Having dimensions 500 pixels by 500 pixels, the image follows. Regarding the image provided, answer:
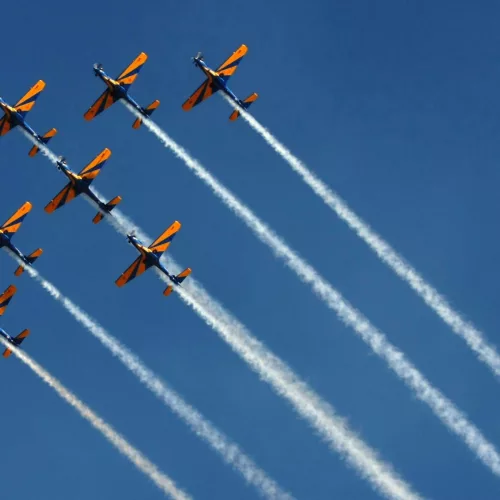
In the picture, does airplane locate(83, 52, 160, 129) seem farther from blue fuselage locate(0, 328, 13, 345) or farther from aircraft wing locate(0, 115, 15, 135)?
blue fuselage locate(0, 328, 13, 345)

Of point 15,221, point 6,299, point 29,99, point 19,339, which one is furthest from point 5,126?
point 19,339

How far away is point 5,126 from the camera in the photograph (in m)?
107

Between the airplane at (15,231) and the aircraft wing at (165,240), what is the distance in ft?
35.5

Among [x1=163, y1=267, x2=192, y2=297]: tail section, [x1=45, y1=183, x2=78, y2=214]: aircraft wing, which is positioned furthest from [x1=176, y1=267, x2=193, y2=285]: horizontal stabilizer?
[x1=45, y1=183, x2=78, y2=214]: aircraft wing

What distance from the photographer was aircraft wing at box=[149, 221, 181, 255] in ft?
333

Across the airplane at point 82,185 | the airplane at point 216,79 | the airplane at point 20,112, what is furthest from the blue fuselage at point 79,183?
the airplane at point 216,79

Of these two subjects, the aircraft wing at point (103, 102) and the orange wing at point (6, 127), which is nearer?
the aircraft wing at point (103, 102)

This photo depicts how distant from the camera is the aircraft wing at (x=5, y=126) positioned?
10656 cm

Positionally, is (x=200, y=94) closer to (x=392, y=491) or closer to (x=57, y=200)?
(x=57, y=200)

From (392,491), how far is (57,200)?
38113mm

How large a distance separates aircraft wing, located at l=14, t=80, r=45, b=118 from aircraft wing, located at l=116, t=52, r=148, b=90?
25.6ft

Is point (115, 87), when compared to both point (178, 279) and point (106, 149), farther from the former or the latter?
point (178, 279)

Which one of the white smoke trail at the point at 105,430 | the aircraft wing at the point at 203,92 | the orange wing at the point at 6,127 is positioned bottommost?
the white smoke trail at the point at 105,430

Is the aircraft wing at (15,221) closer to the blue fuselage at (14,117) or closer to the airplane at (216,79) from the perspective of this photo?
the blue fuselage at (14,117)
